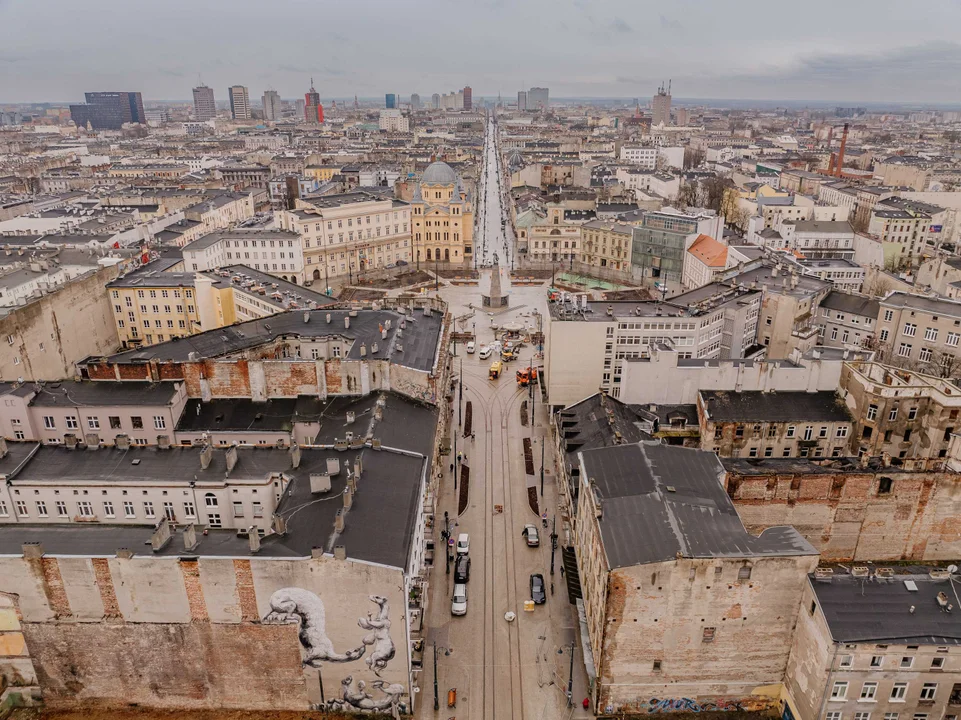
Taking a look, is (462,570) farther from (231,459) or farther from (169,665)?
(169,665)

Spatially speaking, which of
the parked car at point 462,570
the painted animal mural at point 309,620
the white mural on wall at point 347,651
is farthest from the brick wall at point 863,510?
the painted animal mural at point 309,620

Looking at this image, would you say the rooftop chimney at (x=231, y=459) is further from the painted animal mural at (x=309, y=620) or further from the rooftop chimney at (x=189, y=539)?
the painted animal mural at (x=309, y=620)

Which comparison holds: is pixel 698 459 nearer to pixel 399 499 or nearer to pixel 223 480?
pixel 399 499

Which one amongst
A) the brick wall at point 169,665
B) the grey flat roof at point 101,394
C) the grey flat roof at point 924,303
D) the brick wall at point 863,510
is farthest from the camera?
the grey flat roof at point 924,303

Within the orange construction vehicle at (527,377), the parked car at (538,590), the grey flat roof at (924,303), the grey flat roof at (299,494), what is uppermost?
the grey flat roof at (924,303)

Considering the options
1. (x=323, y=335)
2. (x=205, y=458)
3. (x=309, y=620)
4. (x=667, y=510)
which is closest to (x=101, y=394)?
(x=205, y=458)

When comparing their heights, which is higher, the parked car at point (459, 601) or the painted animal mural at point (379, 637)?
the painted animal mural at point (379, 637)

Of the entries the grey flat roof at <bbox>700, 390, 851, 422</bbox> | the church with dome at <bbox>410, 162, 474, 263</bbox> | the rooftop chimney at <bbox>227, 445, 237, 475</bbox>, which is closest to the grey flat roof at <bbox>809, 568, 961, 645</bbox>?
the grey flat roof at <bbox>700, 390, 851, 422</bbox>
